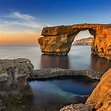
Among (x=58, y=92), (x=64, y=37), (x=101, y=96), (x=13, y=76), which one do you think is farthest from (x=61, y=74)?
(x=64, y=37)

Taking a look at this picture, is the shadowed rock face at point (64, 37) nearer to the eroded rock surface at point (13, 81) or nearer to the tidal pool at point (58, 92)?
the tidal pool at point (58, 92)

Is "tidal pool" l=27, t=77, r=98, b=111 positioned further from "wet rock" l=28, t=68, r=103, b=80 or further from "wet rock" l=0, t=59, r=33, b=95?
"wet rock" l=0, t=59, r=33, b=95

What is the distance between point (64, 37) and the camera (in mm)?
59281

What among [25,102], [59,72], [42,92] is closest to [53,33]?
[59,72]

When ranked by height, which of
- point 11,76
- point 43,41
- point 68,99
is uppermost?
point 43,41

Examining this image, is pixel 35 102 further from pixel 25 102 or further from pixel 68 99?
pixel 68 99

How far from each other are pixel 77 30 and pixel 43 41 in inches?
446

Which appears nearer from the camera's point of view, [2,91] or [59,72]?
[2,91]

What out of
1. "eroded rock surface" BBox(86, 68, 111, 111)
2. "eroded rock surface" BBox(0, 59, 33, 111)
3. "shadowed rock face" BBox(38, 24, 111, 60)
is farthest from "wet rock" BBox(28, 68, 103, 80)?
"shadowed rock face" BBox(38, 24, 111, 60)

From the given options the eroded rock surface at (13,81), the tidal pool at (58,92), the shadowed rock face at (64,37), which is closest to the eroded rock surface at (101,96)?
the tidal pool at (58,92)

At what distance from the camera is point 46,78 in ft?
102

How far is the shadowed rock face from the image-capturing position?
54.5 m

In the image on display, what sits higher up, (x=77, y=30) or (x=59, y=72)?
(x=77, y=30)

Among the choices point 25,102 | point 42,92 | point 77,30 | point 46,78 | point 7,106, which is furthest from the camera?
point 77,30
